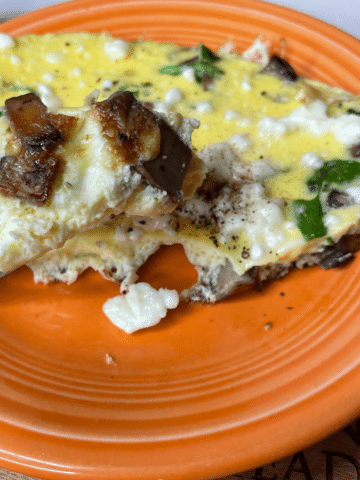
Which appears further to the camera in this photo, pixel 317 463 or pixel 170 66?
pixel 170 66

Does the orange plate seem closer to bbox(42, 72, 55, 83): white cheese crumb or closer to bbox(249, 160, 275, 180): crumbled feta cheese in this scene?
bbox(249, 160, 275, 180): crumbled feta cheese

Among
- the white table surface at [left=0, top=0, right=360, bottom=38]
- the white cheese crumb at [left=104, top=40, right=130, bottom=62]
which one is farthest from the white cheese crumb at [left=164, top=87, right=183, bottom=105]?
the white table surface at [left=0, top=0, right=360, bottom=38]

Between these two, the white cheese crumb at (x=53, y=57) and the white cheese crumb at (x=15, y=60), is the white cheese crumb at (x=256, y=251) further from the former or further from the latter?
the white cheese crumb at (x=15, y=60)

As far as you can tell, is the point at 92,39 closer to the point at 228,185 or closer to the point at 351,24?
the point at 228,185

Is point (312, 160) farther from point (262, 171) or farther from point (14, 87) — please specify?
point (14, 87)

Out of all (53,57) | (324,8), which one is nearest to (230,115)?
(53,57)

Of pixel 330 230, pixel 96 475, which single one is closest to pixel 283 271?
pixel 330 230
